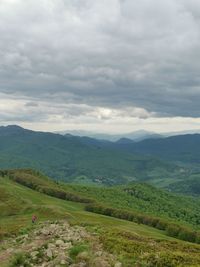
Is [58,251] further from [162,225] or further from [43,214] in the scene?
[162,225]

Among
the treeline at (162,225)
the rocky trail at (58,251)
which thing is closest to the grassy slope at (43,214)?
the treeline at (162,225)

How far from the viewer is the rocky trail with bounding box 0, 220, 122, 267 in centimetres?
3228

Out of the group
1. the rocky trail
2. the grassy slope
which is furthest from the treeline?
the rocky trail

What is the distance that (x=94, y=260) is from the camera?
1249 inches

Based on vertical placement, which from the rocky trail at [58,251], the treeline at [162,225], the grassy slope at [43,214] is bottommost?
the treeline at [162,225]

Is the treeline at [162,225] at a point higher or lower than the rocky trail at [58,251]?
lower

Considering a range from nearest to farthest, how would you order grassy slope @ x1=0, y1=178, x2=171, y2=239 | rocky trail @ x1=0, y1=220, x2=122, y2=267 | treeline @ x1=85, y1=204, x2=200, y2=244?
rocky trail @ x1=0, y1=220, x2=122, y2=267
grassy slope @ x1=0, y1=178, x2=171, y2=239
treeline @ x1=85, y1=204, x2=200, y2=244

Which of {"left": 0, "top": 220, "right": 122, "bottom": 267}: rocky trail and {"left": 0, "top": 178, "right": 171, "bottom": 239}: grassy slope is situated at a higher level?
{"left": 0, "top": 220, "right": 122, "bottom": 267}: rocky trail

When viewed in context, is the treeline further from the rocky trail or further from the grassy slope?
the rocky trail

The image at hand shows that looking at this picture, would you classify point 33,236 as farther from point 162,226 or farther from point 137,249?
point 162,226

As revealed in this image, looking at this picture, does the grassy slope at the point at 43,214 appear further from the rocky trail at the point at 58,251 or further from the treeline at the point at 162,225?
the rocky trail at the point at 58,251

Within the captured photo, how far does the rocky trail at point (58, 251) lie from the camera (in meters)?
32.3

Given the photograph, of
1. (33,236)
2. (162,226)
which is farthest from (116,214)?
(33,236)

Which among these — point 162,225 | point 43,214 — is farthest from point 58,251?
point 162,225
